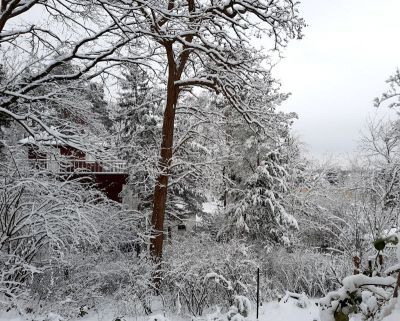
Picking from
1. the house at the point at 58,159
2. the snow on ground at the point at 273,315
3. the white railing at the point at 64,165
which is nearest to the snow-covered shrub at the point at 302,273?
the snow on ground at the point at 273,315

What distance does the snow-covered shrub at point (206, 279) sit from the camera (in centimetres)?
962

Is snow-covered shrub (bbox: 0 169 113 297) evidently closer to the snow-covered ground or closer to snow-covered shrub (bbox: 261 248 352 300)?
the snow-covered ground

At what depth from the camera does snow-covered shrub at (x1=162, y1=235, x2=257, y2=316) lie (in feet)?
31.6

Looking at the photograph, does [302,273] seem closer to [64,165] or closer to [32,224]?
[64,165]

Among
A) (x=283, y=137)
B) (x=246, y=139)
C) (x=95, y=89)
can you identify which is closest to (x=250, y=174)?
(x=246, y=139)

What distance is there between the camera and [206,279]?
32.7 ft

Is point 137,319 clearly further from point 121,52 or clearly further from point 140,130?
point 140,130

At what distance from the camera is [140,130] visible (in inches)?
727

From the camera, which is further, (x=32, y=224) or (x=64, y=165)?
(x=64, y=165)

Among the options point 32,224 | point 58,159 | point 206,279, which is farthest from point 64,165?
point 206,279

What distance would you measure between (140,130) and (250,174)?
6022mm

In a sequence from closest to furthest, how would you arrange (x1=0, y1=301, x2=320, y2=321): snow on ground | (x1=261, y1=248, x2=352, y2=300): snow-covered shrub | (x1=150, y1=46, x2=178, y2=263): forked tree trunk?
(x1=0, y1=301, x2=320, y2=321): snow on ground, (x1=261, y1=248, x2=352, y2=300): snow-covered shrub, (x1=150, y1=46, x2=178, y2=263): forked tree trunk

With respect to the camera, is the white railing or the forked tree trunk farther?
the forked tree trunk

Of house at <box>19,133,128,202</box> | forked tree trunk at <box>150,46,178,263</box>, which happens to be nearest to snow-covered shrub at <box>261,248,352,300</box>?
forked tree trunk at <box>150,46,178,263</box>
